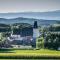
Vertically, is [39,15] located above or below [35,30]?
above

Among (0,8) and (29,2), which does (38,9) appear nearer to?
(29,2)

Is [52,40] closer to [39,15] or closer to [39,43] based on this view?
[39,43]

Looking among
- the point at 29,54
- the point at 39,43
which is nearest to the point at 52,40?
the point at 39,43

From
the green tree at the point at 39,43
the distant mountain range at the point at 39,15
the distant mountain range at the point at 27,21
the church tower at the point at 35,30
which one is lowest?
the green tree at the point at 39,43

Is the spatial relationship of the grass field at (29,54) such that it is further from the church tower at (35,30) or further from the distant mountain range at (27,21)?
the distant mountain range at (27,21)

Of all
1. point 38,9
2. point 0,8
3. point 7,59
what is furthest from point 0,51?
point 38,9

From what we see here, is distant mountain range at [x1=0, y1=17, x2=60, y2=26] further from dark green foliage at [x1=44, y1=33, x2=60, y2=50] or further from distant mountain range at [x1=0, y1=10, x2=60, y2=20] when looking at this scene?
dark green foliage at [x1=44, y1=33, x2=60, y2=50]

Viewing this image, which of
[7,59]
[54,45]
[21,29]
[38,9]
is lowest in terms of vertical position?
[7,59]

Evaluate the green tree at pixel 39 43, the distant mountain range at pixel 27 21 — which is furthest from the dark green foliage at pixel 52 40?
the distant mountain range at pixel 27 21

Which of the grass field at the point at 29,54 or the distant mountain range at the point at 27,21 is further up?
the distant mountain range at the point at 27,21
